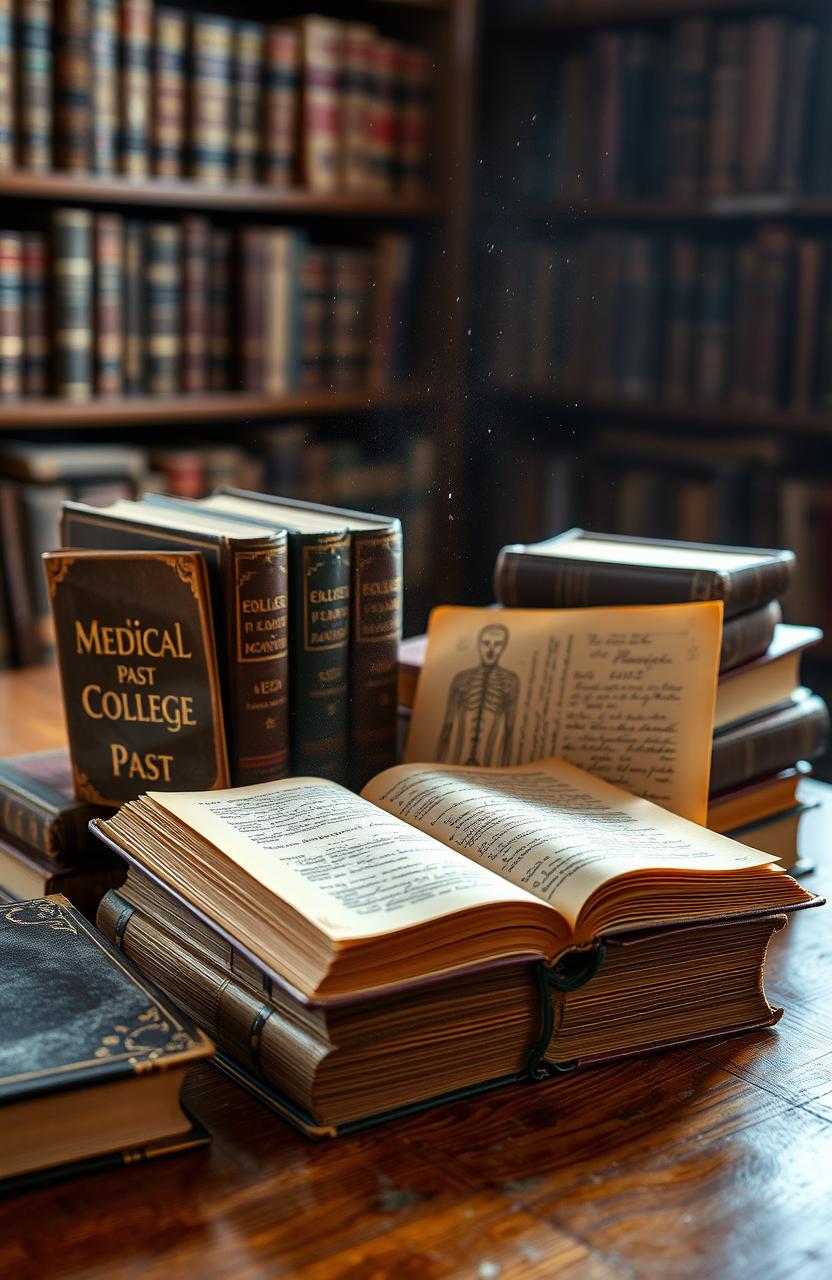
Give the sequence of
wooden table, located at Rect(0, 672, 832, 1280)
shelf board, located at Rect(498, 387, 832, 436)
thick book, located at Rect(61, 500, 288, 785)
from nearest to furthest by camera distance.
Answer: wooden table, located at Rect(0, 672, 832, 1280) → thick book, located at Rect(61, 500, 288, 785) → shelf board, located at Rect(498, 387, 832, 436)

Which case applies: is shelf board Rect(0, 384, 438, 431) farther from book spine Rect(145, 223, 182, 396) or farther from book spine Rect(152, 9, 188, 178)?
book spine Rect(152, 9, 188, 178)

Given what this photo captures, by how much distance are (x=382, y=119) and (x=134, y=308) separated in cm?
62

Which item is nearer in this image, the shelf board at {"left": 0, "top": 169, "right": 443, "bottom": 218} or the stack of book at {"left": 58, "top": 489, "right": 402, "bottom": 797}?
the stack of book at {"left": 58, "top": 489, "right": 402, "bottom": 797}

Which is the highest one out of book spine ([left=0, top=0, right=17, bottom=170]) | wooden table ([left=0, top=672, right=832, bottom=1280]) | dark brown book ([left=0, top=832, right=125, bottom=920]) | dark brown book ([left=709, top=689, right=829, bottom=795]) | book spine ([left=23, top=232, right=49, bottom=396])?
book spine ([left=0, top=0, right=17, bottom=170])

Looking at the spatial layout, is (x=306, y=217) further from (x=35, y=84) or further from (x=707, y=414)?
(x=707, y=414)

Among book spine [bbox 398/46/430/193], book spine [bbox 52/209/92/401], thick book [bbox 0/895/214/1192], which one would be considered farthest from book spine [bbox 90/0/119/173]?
thick book [bbox 0/895/214/1192]

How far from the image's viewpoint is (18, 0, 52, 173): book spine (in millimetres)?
2111

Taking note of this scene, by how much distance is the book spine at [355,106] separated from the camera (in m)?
2.52

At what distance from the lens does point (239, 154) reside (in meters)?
2.44

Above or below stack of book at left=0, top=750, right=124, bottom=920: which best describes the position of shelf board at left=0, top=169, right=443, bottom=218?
above

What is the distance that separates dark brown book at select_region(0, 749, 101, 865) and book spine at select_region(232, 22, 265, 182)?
1.72 metres

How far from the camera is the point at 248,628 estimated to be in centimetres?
87

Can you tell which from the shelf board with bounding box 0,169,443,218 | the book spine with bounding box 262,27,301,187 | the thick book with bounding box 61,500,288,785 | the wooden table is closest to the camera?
the wooden table

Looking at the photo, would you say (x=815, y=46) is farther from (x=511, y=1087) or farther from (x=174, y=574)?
(x=511, y=1087)
